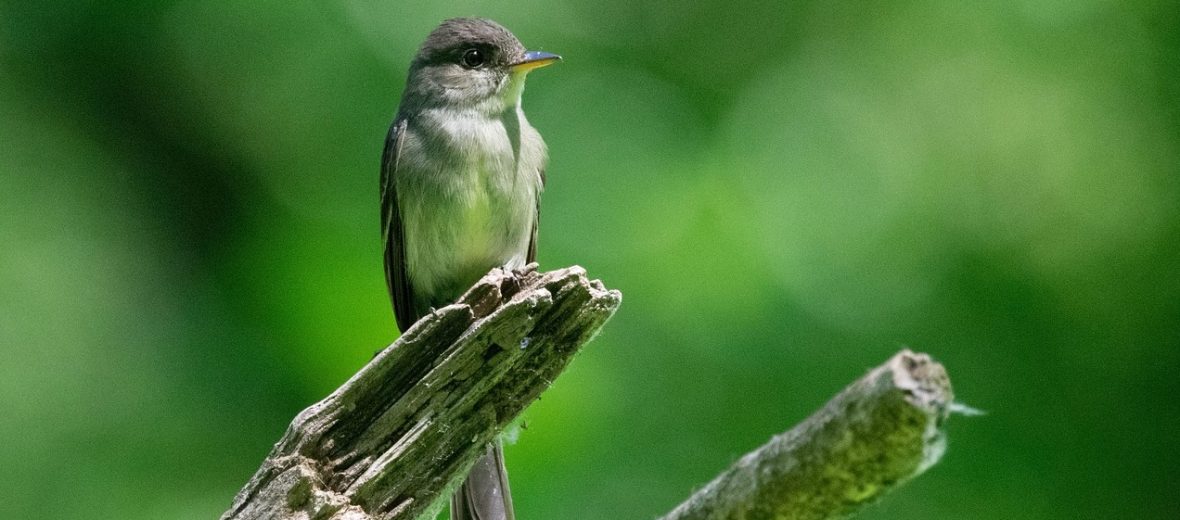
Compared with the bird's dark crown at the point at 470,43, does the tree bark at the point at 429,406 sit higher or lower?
lower

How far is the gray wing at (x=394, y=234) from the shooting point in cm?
561

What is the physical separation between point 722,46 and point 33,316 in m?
3.89

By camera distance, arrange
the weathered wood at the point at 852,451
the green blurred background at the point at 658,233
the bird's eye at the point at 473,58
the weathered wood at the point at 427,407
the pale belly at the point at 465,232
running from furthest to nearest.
A: the green blurred background at the point at 658,233 < the bird's eye at the point at 473,58 < the pale belly at the point at 465,232 < the weathered wood at the point at 427,407 < the weathered wood at the point at 852,451

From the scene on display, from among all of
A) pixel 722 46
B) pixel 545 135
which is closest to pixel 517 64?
pixel 545 135

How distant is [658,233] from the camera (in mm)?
6234

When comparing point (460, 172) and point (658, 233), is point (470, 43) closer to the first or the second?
point (460, 172)

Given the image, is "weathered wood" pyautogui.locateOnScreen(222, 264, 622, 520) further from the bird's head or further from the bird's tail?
the bird's head

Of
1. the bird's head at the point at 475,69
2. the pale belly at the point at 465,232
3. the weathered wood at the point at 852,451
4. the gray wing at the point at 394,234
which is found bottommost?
the weathered wood at the point at 852,451

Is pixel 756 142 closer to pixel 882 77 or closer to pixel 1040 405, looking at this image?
pixel 882 77

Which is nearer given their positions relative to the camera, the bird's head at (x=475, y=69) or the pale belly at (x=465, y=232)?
the pale belly at (x=465, y=232)

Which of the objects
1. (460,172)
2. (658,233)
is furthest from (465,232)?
(658,233)

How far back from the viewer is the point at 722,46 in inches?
286

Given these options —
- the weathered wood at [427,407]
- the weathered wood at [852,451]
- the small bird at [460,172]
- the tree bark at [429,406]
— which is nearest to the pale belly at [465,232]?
the small bird at [460,172]

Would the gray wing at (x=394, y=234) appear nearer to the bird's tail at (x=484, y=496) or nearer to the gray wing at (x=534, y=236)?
the gray wing at (x=534, y=236)
